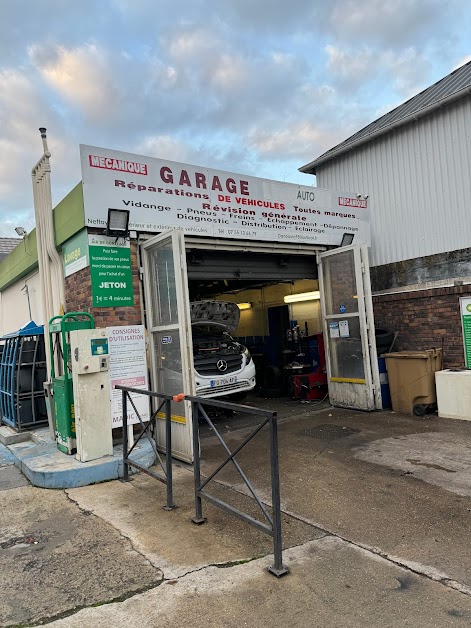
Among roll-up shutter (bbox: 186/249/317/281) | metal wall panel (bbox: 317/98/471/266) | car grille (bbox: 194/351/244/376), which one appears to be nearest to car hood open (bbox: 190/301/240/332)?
car grille (bbox: 194/351/244/376)

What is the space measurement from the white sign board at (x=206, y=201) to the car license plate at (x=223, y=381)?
2534mm

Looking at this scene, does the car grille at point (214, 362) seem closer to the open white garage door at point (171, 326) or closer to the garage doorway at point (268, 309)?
the garage doorway at point (268, 309)

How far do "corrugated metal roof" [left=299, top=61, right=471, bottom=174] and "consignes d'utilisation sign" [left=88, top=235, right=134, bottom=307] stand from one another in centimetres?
656

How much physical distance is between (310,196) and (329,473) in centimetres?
540

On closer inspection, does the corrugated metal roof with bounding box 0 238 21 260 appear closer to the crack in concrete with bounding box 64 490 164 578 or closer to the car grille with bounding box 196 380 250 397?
the car grille with bounding box 196 380 250 397

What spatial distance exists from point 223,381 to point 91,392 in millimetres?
3165

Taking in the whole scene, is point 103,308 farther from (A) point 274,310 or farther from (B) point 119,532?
(A) point 274,310

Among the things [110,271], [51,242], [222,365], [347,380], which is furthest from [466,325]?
[51,242]

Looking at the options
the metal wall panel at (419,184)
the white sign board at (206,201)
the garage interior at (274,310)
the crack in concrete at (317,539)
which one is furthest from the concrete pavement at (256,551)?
the metal wall panel at (419,184)

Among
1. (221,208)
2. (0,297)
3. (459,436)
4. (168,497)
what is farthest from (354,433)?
(0,297)

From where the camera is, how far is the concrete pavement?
275cm

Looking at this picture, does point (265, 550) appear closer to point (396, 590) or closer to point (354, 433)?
point (396, 590)

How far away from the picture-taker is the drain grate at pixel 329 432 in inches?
268

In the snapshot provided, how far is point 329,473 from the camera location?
17.0 feet
